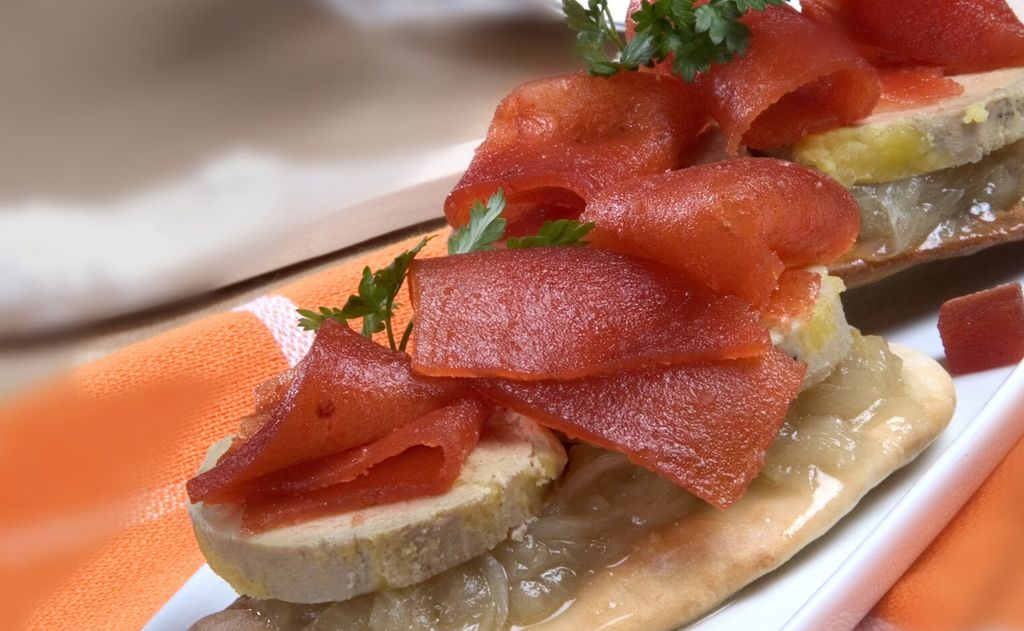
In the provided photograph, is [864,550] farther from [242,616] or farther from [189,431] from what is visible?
[189,431]

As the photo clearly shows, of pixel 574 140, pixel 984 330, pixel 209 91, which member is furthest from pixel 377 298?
pixel 209 91

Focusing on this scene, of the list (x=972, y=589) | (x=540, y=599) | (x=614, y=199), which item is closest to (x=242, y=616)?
(x=540, y=599)

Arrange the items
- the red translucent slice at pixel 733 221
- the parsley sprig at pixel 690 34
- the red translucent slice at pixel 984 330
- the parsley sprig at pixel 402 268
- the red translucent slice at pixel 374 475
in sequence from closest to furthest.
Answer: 1. the red translucent slice at pixel 374 475
2. the red translucent slice at pixel 733 221
3. the parsley sprig at pixel 402 268
4. the red translucent slice at pixel 984 330
5. the parsley sprig at pixel 690 34

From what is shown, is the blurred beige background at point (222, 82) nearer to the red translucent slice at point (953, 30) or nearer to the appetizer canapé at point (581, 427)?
the red translucent slice at point (953, 30)

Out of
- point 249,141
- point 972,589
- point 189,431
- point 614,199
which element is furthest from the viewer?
point 249,141

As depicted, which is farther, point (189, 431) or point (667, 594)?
point (189, 431)

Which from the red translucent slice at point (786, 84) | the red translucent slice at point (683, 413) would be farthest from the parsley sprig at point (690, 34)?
the red translucent slice at point (683, 413)

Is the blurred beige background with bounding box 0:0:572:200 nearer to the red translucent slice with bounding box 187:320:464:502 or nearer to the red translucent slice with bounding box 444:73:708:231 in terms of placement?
the red translucent slice with bounding box 444:73:708:231
